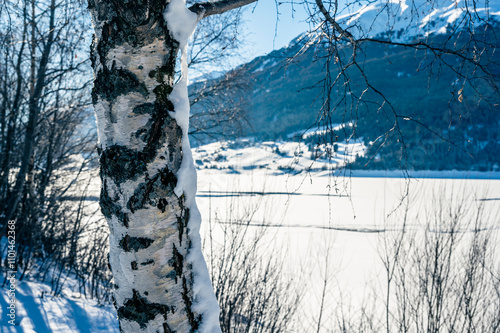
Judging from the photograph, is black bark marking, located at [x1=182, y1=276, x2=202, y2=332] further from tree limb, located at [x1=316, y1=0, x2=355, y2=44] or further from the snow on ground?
the snow on ground

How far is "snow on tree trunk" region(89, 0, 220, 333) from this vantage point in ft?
3.28

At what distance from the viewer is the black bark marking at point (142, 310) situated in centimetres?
102

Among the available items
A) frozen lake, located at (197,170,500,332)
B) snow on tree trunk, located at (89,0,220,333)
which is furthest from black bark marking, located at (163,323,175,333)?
frozen lake, located at (197,170,500,332)

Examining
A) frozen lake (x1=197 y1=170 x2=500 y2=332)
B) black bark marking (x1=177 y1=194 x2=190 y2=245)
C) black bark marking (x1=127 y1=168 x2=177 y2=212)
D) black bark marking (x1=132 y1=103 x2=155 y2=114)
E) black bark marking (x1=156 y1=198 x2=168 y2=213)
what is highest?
black bark marking (x1=132 y1=103 x2=155 y2=114)

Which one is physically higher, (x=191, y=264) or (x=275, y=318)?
(x=191, y=264)

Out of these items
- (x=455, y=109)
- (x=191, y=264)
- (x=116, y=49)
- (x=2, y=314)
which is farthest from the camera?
(x=2, y=314)

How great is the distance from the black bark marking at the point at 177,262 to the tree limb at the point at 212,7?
0.82 m

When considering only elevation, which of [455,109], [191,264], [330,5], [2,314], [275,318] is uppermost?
[330,5]

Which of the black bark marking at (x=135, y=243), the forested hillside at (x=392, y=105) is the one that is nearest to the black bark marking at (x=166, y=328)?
the black bark marking at (x=135, y=243)

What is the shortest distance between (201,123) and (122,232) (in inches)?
203

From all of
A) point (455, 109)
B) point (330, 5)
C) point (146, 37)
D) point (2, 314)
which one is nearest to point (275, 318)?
point (2, 314)

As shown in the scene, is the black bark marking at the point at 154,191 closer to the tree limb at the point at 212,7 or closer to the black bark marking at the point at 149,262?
the black bark marking at the point at 149,262

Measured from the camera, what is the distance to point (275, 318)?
417cm

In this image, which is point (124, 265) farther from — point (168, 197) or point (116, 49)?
point (116, 49)
